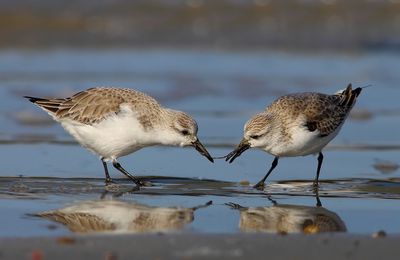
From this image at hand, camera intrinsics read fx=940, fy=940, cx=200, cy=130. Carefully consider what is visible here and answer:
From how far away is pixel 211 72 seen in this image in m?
15.2

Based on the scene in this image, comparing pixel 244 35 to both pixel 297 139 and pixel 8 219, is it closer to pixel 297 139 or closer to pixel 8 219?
pixel 297 139

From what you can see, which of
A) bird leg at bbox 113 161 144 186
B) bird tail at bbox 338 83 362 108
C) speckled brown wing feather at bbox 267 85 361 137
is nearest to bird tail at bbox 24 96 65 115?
bird leg at bbox 113 161 144 186

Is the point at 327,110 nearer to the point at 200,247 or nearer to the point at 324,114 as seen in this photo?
the point at 324,114

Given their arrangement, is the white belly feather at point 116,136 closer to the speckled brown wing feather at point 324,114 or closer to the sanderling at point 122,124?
the sanderling at point 122,124

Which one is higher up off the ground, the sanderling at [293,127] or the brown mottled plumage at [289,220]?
the sanderling at [293,127]

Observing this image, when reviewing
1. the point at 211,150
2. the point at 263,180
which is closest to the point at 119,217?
the point at 263,180

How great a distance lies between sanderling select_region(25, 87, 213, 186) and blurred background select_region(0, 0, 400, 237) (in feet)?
1.40

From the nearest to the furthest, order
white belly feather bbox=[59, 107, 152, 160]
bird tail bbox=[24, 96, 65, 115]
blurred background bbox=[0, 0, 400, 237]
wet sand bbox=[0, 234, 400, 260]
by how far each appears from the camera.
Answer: wet sand bbox=[0, 234, 400, 260]
white belly feather bbox=[59, 107, 152, 160]
bird tail bbox=[24, 96, 65, 115]
blurred background bbox=[0, 0, 400, 237]

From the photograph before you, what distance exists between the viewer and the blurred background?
30.2 feet

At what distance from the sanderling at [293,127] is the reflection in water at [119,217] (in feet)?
3.32

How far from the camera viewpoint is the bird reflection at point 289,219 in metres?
6.71

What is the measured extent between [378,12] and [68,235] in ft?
49.0

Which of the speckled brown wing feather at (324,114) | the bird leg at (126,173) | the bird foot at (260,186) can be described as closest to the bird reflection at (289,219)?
the bird foot at (260,186)

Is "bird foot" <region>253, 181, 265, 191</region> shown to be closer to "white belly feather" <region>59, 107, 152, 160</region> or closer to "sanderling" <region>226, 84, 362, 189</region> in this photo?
"sanderling" <region>226, 84, 362, 189</region>
